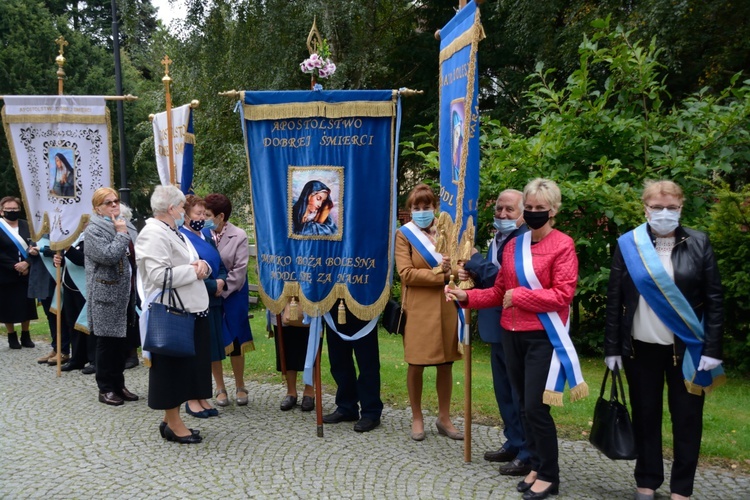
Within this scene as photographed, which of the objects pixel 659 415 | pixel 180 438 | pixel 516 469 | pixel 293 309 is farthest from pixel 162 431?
pixel 659 415

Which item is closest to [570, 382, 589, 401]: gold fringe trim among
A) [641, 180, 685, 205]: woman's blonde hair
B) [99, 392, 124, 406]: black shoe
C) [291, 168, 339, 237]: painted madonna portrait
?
[641, 180, 685, 205]: woman's blonde hair

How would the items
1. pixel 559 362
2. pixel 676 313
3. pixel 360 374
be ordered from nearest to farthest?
pixel 676 313 → pixel 559 362 → pixel 360 374

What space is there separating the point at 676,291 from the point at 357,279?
2.56 metres

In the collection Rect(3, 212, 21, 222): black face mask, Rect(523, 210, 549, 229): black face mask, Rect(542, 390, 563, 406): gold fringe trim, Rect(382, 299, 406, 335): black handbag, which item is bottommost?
Rect(542, 390, 563, 406): gold fringe trim

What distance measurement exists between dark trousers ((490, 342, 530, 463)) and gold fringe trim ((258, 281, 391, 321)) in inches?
43.0

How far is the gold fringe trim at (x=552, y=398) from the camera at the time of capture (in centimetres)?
429

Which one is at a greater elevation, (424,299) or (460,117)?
(460,117)

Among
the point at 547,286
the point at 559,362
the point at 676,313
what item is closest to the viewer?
the point at 676,313

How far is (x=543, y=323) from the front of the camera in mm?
4414

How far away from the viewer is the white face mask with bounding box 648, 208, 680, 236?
4184 millimetres

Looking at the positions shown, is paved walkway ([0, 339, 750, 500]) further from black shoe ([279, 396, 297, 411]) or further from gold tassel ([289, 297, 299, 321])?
gold tassel ([289, 297, 299, 321])

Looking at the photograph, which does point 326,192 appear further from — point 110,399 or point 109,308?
point 110,399

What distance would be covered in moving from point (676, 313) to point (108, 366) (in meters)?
5.33

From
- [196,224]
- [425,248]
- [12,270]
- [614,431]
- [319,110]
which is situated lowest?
[614,431]
